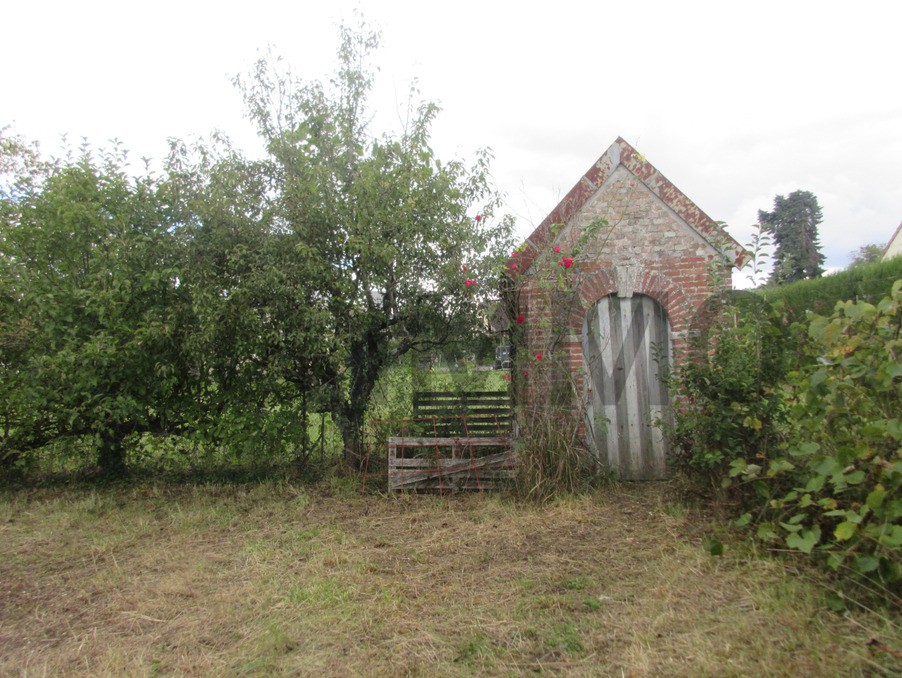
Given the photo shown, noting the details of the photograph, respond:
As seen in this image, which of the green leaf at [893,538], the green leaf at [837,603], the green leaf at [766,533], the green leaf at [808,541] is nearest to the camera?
the green leaf at [893,538]

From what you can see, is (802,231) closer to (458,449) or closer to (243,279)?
(458,449)

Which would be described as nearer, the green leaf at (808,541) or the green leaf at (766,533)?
the green leaf at (808,541)

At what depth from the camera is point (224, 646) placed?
3734 millimetres

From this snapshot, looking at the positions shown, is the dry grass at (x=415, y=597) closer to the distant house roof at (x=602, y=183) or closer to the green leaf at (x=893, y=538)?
the green leaf at (x=893, y=538)

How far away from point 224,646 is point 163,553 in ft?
7.20

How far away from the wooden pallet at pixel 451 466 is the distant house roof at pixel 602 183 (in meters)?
2.27

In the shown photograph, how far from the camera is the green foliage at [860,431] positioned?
10.8 ft

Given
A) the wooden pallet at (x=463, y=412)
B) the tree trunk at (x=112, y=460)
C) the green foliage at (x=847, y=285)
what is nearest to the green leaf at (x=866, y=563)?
the wooden pallet at (x=463, y=412)

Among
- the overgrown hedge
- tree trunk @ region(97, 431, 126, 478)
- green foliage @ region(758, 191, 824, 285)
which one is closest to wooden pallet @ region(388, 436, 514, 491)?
the overgrown hedge

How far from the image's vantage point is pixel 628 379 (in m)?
7.64

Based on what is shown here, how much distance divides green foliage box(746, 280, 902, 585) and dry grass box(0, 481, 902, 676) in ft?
1.27

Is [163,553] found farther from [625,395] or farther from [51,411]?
[625,395]

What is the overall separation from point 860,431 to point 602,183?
4850 millimetres

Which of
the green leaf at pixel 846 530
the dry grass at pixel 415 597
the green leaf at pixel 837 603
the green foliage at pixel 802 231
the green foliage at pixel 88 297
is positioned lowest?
the dry grass at pixel 415 597
